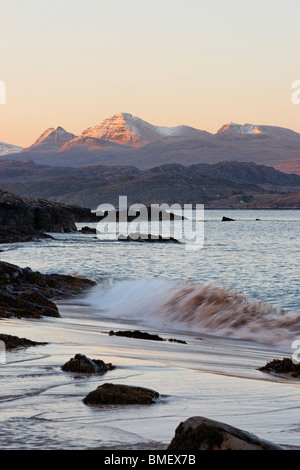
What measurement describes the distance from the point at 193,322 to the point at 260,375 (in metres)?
11.7

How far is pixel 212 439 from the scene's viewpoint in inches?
202

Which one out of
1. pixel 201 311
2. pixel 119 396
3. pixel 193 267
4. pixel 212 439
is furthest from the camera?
pixel 193 267

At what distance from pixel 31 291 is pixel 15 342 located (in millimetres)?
10018

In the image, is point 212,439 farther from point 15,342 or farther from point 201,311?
point 201,311

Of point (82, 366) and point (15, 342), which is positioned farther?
point (15, 342)

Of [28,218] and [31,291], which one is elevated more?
[28,218]

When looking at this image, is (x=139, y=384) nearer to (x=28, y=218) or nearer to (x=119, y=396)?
(x=119, y=396)

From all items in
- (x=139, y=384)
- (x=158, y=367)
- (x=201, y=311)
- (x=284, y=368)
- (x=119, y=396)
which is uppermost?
(x=119, y=396)

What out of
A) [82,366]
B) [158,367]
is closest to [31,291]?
[158,367]

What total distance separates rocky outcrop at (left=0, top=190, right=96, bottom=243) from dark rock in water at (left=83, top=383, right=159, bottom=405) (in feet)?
219

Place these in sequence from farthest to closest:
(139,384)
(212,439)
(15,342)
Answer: (15,342) → (139,384) → (212,439)

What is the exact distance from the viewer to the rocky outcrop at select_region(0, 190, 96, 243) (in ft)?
259

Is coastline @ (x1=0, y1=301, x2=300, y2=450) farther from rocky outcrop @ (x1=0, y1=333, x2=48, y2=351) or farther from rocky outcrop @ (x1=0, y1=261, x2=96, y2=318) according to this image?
rocky outcrop @ (x1=0, y1=261, x2=96, y2=318)

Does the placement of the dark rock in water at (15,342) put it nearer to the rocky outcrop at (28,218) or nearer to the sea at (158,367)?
the sea at (158,367)
